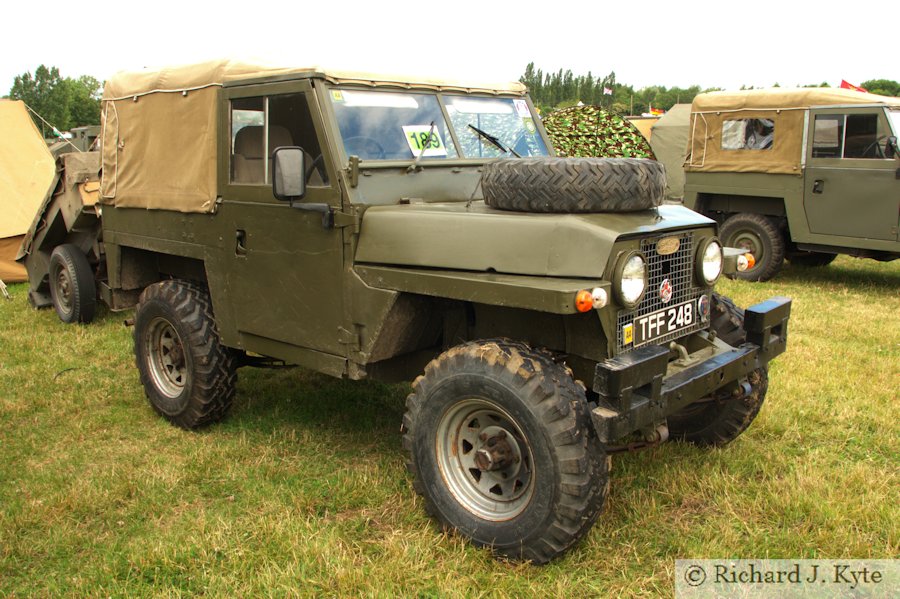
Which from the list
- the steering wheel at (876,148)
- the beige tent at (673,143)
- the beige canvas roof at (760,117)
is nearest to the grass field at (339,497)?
the steering wheel at (876,148)

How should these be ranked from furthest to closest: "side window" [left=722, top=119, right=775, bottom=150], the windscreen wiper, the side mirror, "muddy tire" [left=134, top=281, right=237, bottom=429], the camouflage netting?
the camouflage netting < "side window" [left=722, top=119, right=775, bottom=150] < "muddy tire" [left=134, top=281, right=237, bottom=429] < the windscreen wiper < the side mirror

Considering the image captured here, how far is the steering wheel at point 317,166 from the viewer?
398 cm

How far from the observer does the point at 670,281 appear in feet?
12.4

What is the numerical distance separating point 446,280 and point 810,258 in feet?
30.4

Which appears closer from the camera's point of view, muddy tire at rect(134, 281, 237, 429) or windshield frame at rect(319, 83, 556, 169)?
windshield frame at rect(319, 83, 556, 169)

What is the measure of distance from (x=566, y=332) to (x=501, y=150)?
1583mm

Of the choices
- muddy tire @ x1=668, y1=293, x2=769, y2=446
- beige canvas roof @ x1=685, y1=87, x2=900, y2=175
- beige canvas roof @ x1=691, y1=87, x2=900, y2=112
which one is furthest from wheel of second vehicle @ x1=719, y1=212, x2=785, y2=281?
muddy tire @ x1=668, y1=293, x2=769, y2=446

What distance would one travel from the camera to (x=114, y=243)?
18.6 ft

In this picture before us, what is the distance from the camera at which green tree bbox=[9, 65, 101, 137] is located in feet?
152

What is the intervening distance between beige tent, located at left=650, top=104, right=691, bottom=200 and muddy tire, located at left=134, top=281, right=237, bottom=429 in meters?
11.9

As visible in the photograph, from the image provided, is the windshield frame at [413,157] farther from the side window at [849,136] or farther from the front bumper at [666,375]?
the side window at [849,136]

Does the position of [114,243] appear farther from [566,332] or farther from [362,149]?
[566,332]

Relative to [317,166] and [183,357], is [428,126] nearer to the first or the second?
[317,166]

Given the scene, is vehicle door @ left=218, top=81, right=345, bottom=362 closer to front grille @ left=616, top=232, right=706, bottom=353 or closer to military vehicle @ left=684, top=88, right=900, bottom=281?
front grille @ left=616, top=232, right=706, bottom=353
